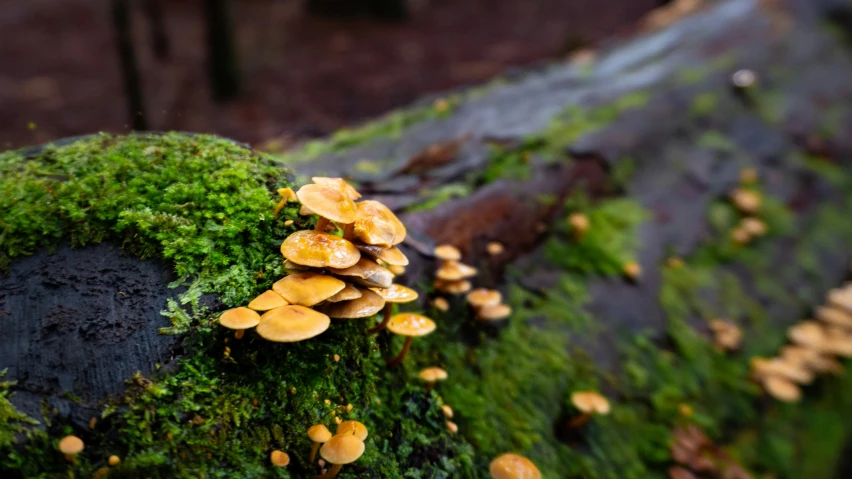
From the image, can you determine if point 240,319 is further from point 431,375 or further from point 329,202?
point 431,375

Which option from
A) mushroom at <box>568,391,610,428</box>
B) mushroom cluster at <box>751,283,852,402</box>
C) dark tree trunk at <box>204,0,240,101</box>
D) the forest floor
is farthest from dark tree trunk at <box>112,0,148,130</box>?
mushroom cluster at <box>751,283,852,402</box>

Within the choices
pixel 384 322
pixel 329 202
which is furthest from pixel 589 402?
pixel 329 202

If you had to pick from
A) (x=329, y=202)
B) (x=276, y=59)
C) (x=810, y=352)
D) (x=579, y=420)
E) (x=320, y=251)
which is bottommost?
(x=810, y=352)

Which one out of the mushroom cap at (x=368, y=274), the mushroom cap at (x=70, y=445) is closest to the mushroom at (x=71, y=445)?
the mushroom cap at (x=70, y=445)

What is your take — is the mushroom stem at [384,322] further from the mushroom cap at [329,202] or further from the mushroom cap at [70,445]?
the mushroom cap at [70,445]

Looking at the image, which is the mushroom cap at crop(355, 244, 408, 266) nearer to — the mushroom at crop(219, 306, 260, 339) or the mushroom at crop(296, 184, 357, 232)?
the mushroom at crop(296, 184, 357, 232)

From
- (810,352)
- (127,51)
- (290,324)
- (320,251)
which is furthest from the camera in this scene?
(127,51)

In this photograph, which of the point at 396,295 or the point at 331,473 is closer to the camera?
the point at 331,473
